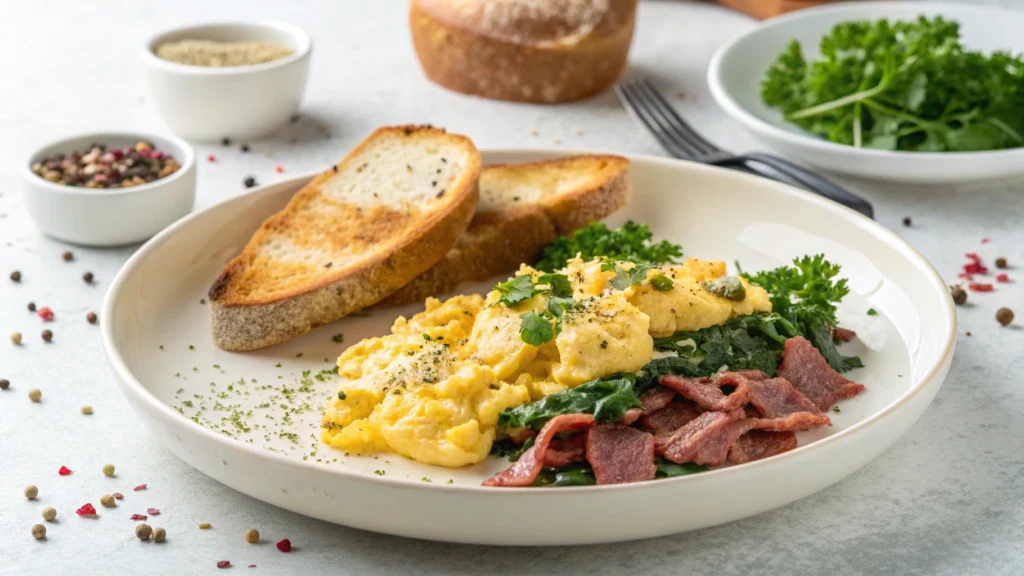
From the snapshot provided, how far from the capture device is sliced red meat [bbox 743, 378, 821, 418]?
3.00 m

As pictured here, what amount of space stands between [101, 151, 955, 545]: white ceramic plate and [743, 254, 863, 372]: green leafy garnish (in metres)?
0.11

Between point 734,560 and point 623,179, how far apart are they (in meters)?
2.06

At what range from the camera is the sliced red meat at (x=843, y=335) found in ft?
11.8

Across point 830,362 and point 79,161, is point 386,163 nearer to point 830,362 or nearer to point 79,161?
point 79,161

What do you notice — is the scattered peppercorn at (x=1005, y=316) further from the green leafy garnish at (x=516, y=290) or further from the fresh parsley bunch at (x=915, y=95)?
the green leafy garnish at (x=516, y=290)

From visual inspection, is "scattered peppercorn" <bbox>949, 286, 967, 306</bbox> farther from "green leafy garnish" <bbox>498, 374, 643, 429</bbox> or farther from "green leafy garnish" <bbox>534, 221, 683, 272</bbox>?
"green leafy garnish" <bbox>498, 374, 643, 429</bbox>

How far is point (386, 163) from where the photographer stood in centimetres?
452

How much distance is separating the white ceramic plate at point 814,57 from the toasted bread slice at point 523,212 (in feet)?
3.21

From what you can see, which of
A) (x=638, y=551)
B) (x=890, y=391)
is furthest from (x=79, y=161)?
(x=890, y=391)

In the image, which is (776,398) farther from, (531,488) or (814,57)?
(814,57)

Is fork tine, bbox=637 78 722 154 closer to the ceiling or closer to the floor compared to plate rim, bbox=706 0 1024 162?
closer to the floor

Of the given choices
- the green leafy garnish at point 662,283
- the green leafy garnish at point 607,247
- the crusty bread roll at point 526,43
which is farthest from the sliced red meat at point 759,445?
the crusty bread roll at point 526,43

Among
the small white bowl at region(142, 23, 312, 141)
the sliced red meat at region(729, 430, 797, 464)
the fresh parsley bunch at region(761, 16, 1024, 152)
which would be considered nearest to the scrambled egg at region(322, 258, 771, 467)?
the sliced red meat at region(729, 430, 797, 464)

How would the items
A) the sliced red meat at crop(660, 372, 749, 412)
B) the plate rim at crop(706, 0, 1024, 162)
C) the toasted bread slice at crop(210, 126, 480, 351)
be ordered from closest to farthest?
the sliced red meat at crop(660, 372, 749, 412) → the toasted bread slice at crop(210, 126, 480, 351) → the plate rim at crop(706, 0, 1024, 162)
